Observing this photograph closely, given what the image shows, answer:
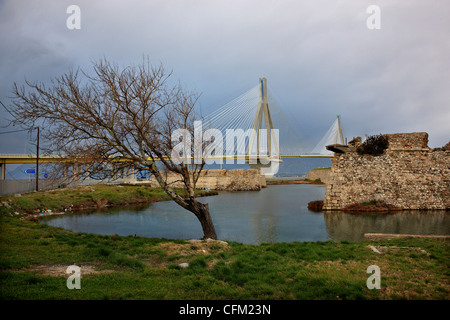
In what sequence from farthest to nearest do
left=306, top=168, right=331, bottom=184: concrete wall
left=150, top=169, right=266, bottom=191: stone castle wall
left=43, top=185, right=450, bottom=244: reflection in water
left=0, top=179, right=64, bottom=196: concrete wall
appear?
left=306, top=168, right=331, bottom=184: concrete wall, left=150, top=169, right=266, bottom=191: stone castle wall, left=0, top=179, right=64, bottom=196: concrete wall, left=43, top=185, right=450, bottom=244: reflection in water

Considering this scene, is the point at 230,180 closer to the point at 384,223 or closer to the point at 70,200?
the point at 70,200

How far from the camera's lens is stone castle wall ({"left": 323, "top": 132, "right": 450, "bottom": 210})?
12391mm

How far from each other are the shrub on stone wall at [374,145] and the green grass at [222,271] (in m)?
7.01

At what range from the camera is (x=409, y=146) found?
1279 centimetres

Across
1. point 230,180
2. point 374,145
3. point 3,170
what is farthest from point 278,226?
point 3,170

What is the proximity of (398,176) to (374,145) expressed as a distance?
5.30 feet

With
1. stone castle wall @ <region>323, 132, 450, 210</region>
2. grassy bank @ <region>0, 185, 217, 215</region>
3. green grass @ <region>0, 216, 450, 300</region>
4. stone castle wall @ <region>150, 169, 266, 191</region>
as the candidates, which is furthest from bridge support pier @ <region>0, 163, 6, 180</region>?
stone castle wall @ <region>323, 132, 450, 210</region>

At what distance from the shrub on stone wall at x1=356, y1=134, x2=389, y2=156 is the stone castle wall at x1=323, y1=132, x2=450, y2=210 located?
190mm

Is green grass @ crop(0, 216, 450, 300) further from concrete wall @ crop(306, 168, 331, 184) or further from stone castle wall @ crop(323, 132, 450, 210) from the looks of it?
concrete wall @ crop(306, 168, 331, 184)

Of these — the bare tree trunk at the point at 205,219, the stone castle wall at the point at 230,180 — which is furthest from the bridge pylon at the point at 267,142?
the bare tree trunk at the point at 205,219

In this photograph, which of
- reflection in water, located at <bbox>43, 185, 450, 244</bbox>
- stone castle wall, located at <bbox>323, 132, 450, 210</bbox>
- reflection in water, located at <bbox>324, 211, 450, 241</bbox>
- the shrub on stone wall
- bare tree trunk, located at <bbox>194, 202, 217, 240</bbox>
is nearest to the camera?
bare tree trunk, located at <bbox>194, 202, 217, 240</bbox>
